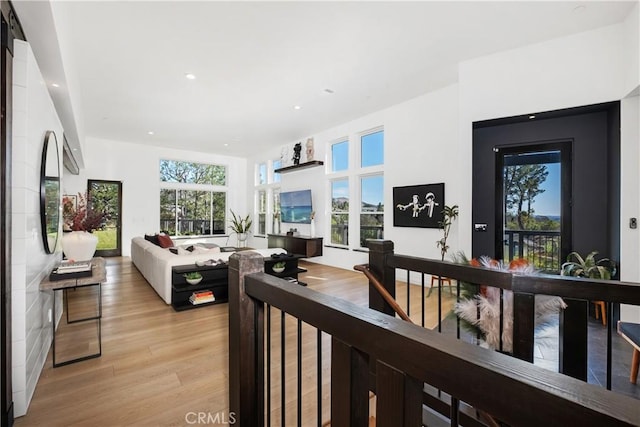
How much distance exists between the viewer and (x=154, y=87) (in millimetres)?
4598

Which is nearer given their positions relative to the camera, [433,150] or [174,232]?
[433,150]

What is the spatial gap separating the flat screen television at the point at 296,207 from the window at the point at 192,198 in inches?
114

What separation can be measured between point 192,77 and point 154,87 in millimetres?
815

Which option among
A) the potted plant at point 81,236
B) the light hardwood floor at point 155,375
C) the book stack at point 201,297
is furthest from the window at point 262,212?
the potted plant at point 81,236

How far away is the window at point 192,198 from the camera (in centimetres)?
888

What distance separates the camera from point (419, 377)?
0.59 meters

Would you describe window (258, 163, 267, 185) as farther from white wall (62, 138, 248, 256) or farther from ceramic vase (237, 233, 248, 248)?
white wall (62, 138, 248, 256)

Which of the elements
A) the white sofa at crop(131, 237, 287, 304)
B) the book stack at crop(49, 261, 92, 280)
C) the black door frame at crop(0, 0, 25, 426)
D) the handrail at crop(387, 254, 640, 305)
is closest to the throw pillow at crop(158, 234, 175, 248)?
the white sofa at crop(131, 237, 287, 304)

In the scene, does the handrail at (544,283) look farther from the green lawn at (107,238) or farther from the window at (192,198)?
the window at (192,198)

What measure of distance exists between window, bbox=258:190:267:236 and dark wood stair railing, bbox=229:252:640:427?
878cm

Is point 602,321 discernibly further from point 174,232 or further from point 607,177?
point 174,232

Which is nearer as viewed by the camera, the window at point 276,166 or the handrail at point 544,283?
the handrail at point 544,283

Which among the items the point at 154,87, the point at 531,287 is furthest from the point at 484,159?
the point at 154,87

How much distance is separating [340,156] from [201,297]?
446cm
